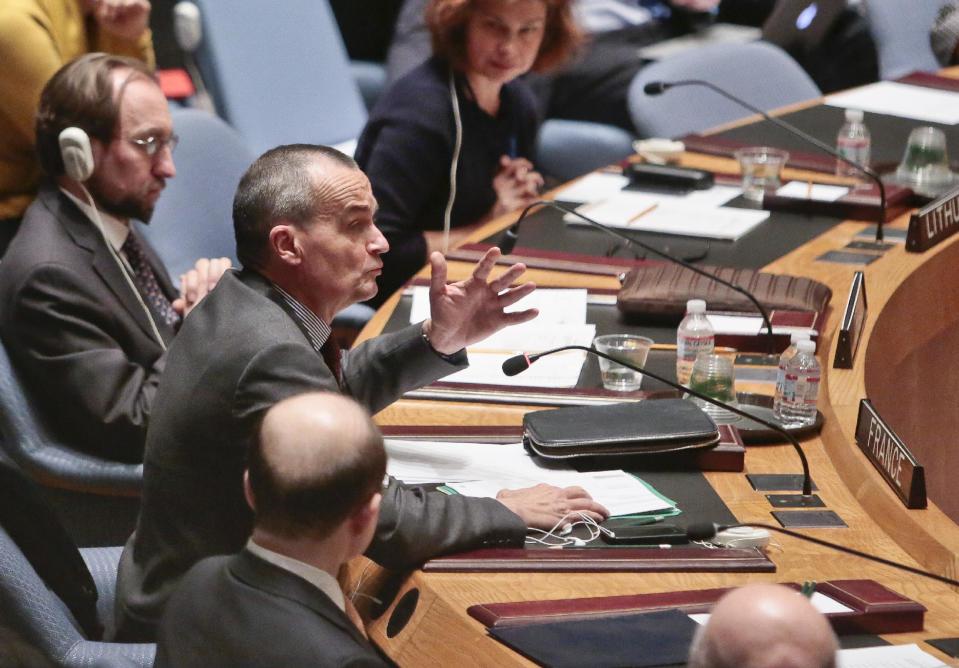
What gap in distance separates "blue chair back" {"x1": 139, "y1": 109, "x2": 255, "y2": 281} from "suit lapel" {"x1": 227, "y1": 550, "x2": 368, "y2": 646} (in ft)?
5.14

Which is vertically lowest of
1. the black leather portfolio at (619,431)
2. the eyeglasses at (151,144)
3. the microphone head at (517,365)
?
the black leather portfolio at (619,431)

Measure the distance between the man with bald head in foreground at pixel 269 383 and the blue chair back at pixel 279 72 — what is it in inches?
71.6

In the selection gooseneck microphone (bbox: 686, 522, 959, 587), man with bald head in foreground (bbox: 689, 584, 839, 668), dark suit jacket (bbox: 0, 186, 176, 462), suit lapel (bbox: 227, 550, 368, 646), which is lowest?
dark suit jacket (bbox: 0, 186, 176, 462)

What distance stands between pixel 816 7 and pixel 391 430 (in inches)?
136

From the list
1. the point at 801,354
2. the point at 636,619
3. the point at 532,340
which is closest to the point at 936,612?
the point at 636,619

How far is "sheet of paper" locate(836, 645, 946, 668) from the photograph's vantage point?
143 cm

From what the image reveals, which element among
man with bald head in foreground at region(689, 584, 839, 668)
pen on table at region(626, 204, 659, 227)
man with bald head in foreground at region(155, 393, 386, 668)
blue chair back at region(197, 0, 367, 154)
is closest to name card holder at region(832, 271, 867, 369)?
pen on table at region(626, 204, 659, 227)

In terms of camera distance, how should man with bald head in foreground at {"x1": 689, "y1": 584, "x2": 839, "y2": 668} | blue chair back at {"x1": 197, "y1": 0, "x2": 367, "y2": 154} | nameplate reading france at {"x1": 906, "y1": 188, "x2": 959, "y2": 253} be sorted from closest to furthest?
man with bald head in foreground at {"x1": 689, "y1": 584, "x2": 839, "y2": 668}, nameplate reading france at {"x1": 906, "y1": 188, "x2": 959, "y2": 253}, blue chair back at {"x1": 197, "y1": 0, "x2": 367, "y2": 154}

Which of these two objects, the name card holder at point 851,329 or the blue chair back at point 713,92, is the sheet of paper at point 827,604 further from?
the blue chair back at point 713,92

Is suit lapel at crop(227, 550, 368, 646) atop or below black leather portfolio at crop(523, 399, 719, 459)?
atop

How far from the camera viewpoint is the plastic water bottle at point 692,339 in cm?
216

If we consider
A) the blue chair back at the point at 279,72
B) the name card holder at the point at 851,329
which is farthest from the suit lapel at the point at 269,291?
the blue chair back at the point at 279,72

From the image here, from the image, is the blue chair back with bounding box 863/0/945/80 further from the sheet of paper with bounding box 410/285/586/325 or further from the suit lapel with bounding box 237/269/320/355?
the suit lapel with bounding box 237/269/320/355

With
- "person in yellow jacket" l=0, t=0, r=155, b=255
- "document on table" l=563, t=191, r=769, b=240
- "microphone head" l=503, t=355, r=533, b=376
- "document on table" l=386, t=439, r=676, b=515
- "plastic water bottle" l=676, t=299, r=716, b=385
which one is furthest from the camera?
"document on table" l=563, t=191, r=769, b=240
